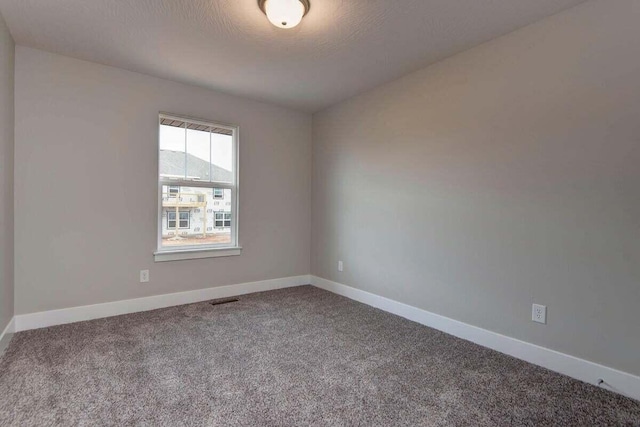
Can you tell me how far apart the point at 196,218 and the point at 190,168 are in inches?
22.1

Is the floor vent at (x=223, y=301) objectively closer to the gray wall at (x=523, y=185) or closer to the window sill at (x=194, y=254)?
the window sill at (x=194, y=254)

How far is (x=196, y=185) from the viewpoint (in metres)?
3.56

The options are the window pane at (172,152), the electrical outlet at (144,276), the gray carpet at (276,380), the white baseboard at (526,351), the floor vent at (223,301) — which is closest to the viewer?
the gray carpet at (276,380)

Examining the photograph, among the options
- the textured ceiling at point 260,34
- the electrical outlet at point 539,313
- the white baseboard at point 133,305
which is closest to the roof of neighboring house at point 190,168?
the textured ceiling at point 260,34

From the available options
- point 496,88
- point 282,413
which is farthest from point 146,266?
point 496,88

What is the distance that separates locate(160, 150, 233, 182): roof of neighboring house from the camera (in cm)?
338

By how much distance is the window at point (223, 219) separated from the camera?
3.77 metres

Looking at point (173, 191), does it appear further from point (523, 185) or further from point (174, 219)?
point (523, 185)

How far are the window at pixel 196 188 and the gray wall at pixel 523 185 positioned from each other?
1.66m

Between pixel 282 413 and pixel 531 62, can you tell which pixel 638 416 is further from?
pixel 531 62

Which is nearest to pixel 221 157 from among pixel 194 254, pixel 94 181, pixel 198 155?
pixel 198 155

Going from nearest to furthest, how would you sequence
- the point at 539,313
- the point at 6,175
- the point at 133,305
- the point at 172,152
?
the point at 539,313 < the point at 6,175 < the point at 133,305 < the point at 172,152

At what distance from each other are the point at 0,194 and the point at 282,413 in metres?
2.42

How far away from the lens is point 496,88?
2.44 metres
